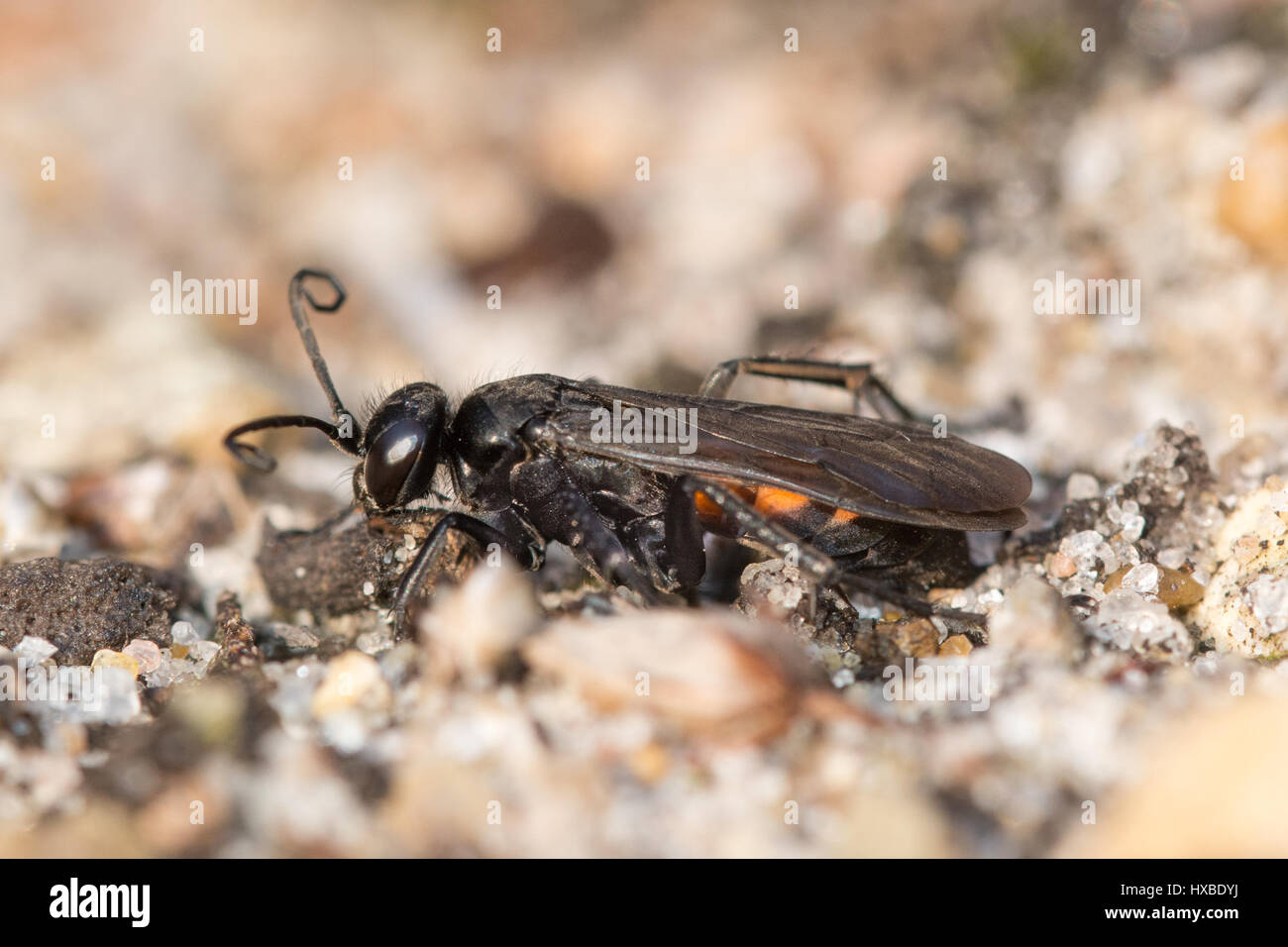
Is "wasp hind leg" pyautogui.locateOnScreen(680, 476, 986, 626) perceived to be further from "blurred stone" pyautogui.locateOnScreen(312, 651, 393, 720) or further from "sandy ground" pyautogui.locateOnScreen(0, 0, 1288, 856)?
"blurred stone" pyautogui.locateOnScreen(312, 651, 393, 720)

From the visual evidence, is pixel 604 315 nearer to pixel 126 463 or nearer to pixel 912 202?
pixel 912 202

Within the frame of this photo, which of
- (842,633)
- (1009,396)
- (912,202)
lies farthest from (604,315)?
(842,633)

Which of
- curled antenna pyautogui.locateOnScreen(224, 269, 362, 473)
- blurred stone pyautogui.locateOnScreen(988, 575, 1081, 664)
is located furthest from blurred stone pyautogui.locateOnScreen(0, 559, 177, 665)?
blurred stone pyautogui.locateOnScreen(988, 575, 1081, 664)

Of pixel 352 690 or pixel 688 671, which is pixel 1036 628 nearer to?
pixel 688 671

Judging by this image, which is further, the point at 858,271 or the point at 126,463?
the point at 858,271

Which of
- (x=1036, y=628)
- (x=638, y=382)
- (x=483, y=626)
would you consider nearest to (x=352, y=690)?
(x=483, y=626)

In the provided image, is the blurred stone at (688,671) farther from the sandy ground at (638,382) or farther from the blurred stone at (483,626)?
the blurred stone at (483,626)
